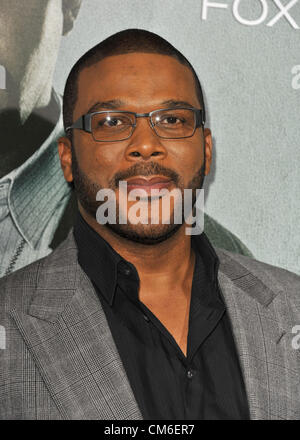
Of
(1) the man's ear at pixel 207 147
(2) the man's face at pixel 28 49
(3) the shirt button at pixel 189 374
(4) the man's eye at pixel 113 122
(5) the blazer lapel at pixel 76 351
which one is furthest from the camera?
(2) the man's face at pixel 28 49

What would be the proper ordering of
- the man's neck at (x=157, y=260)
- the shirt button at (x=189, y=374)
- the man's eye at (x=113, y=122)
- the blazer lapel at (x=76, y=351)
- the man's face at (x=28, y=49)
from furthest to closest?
the man's face at (x=28, y=49) → the man's neck at (x=157, y=260) → the man's eye at (x=113, y=122) → the shirt button at (x=189, y=374) → the blazer lapel at (x=76, y=351)

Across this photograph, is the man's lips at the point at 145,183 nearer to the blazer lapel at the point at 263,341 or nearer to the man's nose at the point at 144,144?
the man's nose at the point at 144,144

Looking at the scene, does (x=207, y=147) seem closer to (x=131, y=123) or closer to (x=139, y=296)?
(x=131, y=123)

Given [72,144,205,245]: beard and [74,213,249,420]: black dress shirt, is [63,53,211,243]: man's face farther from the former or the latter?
[74,213,249,420]: black dress shirt

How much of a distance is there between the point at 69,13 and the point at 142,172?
813mm

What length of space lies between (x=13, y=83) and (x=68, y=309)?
93 cm

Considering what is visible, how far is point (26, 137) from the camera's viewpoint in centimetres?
200

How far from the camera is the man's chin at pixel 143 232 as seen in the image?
5.30 feet

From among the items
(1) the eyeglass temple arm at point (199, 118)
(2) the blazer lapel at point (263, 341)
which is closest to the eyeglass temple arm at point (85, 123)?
(1) the eyeglass temple arm at point (199, 118)

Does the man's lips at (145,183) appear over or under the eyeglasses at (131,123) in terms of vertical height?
under

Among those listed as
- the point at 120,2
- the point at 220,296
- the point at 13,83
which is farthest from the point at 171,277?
the point at 120,2

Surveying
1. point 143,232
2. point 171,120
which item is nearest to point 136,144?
point 171,120

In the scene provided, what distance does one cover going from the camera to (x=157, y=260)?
5.74ft

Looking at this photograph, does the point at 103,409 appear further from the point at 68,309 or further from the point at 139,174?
the point at 139,174
